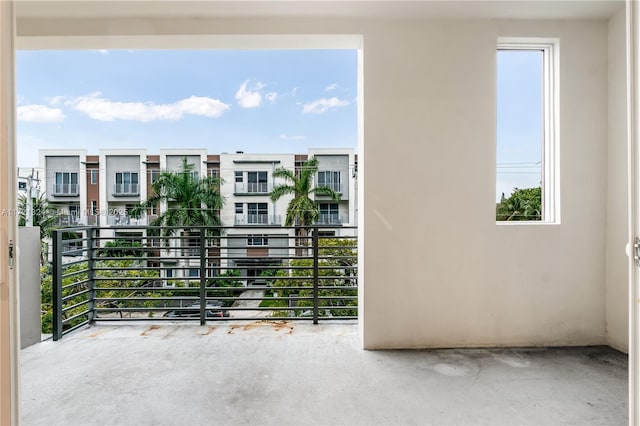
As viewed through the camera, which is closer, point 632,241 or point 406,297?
point 632,241

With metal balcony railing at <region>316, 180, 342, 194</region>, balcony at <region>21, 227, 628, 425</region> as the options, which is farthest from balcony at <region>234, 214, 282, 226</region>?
balcony at <region>21, 227, 628, 425</region>

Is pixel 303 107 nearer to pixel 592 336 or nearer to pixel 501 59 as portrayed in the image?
pixel 501 59

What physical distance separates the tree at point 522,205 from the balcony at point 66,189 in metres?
6.74

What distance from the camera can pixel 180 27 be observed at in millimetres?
2490

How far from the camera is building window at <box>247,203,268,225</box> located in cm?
665

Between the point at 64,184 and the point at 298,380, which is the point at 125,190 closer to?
the point at 64,184

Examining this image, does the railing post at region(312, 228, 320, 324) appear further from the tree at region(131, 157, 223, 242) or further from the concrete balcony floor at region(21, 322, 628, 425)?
the tree at region(131, 157, 223, 242)

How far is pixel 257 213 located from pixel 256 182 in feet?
2.85

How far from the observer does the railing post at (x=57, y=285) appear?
8.85ft

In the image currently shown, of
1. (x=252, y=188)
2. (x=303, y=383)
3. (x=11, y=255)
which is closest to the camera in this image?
(x=11, y=255)

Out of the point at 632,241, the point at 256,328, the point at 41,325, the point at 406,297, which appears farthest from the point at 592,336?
the point at 41,325

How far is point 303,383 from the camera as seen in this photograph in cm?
205

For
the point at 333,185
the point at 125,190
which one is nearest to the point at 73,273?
the point at 333,185

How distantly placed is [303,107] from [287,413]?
1021 centimetres
